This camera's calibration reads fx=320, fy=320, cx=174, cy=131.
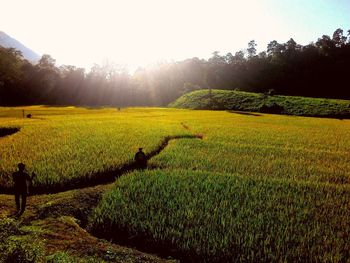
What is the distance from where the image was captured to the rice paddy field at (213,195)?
681 centimetres

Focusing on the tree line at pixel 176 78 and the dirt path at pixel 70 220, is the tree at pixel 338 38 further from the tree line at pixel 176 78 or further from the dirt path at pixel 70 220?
the dirt path at pixel 70 220

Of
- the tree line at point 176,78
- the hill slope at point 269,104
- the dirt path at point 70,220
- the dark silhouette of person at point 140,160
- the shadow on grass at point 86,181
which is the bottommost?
the dirt path at point 70,220

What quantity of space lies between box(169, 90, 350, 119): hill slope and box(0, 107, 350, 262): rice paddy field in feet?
107

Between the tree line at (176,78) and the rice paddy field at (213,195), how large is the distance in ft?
156

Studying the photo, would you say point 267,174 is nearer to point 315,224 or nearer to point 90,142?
point 315,224

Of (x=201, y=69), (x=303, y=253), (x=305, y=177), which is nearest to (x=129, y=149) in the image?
(x=305, y=177)

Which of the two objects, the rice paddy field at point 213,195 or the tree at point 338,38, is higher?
the tree at point 338,38

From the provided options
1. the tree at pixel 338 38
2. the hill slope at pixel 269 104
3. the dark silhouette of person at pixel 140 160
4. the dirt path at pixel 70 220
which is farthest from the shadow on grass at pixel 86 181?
the tree at pixel 338 38

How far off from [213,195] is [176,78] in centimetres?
7799

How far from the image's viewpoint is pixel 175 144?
1817 cm

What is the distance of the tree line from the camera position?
67688mm

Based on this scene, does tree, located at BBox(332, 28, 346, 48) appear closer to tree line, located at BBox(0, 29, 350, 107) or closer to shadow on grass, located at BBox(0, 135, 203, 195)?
tree line, located at BBox(0, 29, 350, 107)

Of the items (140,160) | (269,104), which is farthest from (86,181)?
(269,104)

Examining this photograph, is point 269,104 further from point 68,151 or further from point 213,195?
point 213,195
